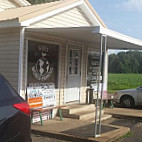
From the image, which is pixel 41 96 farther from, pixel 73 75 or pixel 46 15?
pixel 46 15

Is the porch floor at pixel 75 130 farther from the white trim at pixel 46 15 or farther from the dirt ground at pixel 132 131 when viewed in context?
the white trim at pixel 46 15

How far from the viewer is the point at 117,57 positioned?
41.7 meters

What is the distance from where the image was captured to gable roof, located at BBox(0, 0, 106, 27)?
793 cm

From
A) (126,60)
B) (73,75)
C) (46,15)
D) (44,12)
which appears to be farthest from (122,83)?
(44,12)

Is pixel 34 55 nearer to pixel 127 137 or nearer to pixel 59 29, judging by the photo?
pixel 59 29

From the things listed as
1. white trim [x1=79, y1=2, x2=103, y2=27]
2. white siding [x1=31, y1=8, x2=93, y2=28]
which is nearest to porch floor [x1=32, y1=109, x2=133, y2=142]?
white siding [x1=31, y1=8, x2=93, y2=28]

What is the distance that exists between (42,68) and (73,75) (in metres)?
1.88

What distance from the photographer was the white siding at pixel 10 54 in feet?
26.5

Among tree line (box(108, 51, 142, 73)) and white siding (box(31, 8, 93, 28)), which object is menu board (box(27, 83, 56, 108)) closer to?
white siding (box(31, 8, 93, 28))

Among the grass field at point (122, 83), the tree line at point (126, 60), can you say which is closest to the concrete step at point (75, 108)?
the grass field at point (122, 83)

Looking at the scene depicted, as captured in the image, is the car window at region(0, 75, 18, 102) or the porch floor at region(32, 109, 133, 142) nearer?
the car window at region(0, 75, 18, 102)

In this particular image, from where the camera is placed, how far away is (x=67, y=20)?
996cm

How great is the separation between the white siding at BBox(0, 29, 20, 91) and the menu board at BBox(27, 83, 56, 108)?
1.87 feet

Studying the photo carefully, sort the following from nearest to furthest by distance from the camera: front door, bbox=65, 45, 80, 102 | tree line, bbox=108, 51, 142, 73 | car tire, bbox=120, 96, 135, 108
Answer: front door, bbox=65, 45, 80, 102
car tire, bbox=120, 96, 135, 108
tree line, bbox=108, 51, 142, 73
